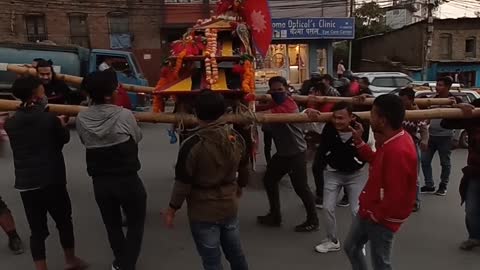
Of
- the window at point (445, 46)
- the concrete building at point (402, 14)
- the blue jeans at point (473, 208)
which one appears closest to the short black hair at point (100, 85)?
the blue jeans at point (473, 208)

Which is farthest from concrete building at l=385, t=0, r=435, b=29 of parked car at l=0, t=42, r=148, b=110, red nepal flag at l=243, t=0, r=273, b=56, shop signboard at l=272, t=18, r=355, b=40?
red nepal flag at l=243, t=0, r=273, b=56

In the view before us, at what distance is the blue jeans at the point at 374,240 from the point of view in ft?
9.59

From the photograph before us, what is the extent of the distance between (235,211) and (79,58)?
11.9m

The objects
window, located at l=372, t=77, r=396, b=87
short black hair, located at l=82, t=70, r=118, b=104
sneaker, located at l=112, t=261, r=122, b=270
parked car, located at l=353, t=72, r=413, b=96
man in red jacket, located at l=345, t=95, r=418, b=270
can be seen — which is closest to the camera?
man in red jacket, located at l=345, t=95, r=418, b=270

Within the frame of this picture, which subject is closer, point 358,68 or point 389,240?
point 389,240

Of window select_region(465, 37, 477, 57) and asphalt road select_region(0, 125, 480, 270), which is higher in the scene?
window select_region(465, 37, 477, 57)

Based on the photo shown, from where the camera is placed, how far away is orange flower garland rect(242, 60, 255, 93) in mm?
4227

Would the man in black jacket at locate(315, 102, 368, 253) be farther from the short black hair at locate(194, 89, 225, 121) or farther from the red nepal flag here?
the short black hair at locate(194, 89, 225, 121)

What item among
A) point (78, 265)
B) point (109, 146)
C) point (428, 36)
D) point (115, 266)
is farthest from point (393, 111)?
point (428, 36)

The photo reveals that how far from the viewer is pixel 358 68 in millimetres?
31438

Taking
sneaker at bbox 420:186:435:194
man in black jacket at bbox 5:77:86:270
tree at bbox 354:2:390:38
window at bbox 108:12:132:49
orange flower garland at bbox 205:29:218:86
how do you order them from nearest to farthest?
man in black jacket at bbox 5:77:86:270 → orange flower garland at bbox 205:29:218:86 → sneaker at bbox 420:186:435:194 → window at bbox 108:12:132:49 → tree at bbox 354:2:390:38

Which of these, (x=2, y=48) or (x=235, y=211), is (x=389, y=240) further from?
A: (x=2, y=48)

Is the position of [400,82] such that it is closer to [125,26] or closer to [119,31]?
[125,26]

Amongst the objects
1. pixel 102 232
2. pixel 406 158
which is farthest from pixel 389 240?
pixel 102 232
